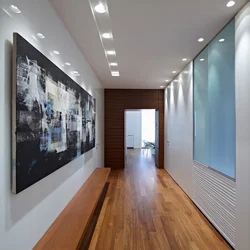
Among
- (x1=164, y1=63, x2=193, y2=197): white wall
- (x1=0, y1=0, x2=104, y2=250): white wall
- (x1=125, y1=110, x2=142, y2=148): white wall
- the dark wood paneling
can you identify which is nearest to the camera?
(x1=0, y1=0, x2=104, y2=250): white wall

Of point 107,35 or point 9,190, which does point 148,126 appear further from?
point 9,190

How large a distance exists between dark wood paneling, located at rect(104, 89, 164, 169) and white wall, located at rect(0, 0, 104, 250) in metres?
4.58

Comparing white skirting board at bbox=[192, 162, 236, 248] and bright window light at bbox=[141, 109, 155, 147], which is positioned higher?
bright window light at bbox=[141, 109, 155, 147]

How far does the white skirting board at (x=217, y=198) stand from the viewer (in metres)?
2.38

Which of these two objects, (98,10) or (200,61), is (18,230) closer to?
(98,10)

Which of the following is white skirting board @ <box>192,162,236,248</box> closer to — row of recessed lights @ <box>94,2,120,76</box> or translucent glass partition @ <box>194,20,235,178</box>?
translucent glass partition @ <box>194,20,235,178</box>

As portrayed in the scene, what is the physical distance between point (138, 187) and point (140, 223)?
184cm

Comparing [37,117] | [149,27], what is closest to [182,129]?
[149,27]

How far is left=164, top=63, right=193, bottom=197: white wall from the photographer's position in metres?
4.05

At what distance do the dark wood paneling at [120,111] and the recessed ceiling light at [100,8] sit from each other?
4.89 m

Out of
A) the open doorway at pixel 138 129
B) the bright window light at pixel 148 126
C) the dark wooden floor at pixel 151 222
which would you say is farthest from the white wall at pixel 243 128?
the bright window light at pixel 148 126

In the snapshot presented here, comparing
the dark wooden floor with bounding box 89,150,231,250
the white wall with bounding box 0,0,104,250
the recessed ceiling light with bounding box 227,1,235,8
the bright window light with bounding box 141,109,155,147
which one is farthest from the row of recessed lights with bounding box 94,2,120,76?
the bright window light with bounding box 141,109,155,147

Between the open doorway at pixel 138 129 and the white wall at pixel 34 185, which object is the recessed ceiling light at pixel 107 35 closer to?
the white wall at pixel 34 185

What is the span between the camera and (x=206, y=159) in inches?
126
